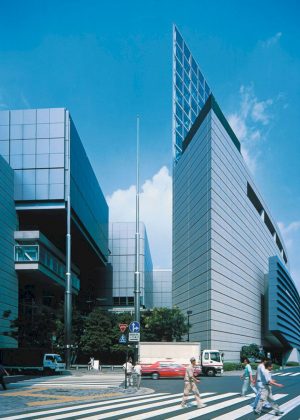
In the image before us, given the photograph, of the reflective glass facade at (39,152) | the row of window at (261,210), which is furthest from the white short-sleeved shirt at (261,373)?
the row of window at (261,210)

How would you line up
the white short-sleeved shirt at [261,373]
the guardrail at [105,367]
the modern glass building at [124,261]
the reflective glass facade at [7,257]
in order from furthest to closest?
the modern glass building at [124,261] < the guardrail at [105,367] < the reflective glass facade at [7,257] < the white short-sleeved shirt at [261,373]

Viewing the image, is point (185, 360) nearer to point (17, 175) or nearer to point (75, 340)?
point (75, 340)

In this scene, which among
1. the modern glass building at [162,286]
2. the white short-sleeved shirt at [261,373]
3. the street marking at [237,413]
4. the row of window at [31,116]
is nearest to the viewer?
the street marking at [237,413]

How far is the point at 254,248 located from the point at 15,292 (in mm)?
43438

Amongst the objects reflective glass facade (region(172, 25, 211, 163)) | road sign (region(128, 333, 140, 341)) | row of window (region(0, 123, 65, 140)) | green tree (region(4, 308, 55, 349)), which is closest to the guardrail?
green tree (region(4, 308, 55, 349))

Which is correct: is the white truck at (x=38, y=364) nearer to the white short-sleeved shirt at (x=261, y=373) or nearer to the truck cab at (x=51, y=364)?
the truck cab at (x=51, y=364)

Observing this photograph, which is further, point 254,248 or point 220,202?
point 254,248

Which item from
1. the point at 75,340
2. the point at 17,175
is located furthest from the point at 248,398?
the point at 17,175

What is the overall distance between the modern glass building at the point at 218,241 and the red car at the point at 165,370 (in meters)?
22.9

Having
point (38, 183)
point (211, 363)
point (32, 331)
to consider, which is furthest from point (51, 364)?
point (38, 183)

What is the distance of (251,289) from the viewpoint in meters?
81.6

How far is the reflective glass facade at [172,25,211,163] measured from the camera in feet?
358

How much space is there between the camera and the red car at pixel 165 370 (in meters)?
36.8

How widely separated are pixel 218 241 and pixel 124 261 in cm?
3808
